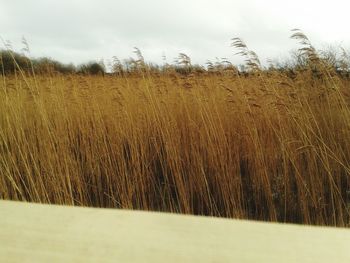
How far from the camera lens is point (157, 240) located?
965 millimetres

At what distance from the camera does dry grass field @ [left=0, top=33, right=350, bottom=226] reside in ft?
6.99

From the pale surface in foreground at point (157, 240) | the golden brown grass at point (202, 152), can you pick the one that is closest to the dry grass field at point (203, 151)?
the golden brown grass at point (202, 152)

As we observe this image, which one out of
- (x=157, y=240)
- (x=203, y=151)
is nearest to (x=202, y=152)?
(x=203, y=151)

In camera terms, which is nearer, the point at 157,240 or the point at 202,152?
the point at 157,240

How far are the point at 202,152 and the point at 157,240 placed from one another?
1334 mm

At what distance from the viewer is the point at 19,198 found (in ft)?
7.97

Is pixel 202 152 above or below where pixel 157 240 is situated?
below

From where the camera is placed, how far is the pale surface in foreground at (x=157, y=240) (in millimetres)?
885

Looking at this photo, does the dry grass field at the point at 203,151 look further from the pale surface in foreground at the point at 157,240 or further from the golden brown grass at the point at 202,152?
the pale surface in foreground at the point at 157,240

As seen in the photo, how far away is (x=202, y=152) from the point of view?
227cm

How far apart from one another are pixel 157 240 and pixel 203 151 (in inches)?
52.6

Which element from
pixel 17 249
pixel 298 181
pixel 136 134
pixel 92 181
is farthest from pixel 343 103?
pixel 17 249

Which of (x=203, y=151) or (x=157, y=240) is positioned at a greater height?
(x=157, y=240)

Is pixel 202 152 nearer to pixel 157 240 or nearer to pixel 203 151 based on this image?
pixel 203 151
